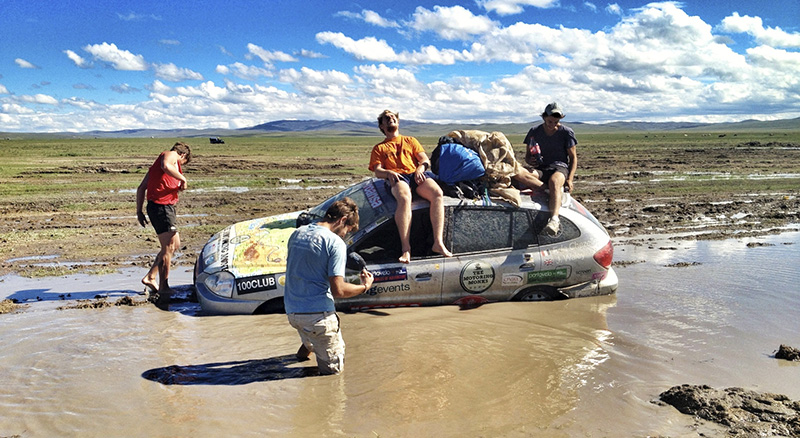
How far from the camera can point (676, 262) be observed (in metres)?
9.79

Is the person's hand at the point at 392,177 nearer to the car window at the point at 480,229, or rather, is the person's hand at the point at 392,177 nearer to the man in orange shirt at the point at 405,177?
the man in orange shirt at the point at 405,177

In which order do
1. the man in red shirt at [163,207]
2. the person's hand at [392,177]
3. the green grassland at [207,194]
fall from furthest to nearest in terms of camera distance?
the green grassland at [207,194]
the man in red shirt at [163,207]
the person's hand at [392,177]

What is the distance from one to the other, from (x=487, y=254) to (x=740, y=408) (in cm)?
295

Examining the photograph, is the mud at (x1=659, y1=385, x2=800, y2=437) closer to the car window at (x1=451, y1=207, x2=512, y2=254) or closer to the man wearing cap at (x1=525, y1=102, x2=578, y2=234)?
the car window at (x1=451, y1=207, x2=512, y2=254)

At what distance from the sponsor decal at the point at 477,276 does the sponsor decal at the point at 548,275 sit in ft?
1.54

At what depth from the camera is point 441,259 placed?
6852 mm

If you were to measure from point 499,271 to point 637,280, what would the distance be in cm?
272

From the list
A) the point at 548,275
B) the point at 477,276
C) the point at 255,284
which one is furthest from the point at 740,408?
the point at 255,284

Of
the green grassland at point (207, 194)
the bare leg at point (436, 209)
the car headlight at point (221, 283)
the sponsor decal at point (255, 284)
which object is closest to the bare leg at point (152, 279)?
the car headlight at point (221, 283)

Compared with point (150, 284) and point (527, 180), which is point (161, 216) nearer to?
point (150, 284)

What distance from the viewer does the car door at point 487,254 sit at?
22.7ft

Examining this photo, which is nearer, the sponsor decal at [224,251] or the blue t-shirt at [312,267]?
the blue t-shirt at [312,267]

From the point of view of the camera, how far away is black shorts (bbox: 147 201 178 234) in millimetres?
7758

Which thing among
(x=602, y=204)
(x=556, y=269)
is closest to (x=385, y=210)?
(x=556, y=269)
